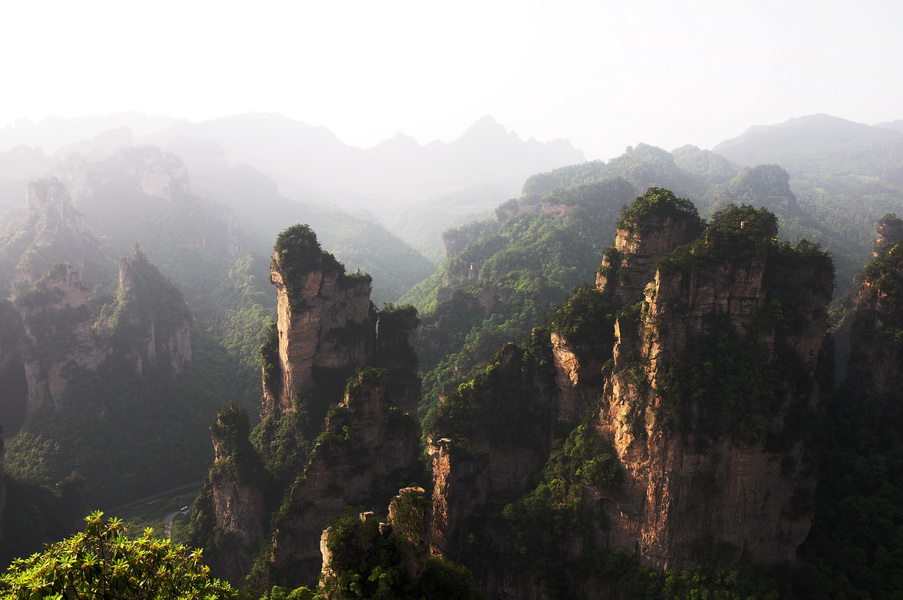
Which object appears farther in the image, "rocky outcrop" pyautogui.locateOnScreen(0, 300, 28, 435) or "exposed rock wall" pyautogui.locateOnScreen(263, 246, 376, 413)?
"rocky outcrop" pyautogui.locateOnScreen(0, 300, 28, 435)

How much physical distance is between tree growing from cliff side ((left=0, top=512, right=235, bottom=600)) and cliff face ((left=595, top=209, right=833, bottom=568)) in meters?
19.9

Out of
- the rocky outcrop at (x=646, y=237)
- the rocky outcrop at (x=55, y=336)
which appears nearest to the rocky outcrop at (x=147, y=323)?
the rocky outcrop at (x=55, y=336)

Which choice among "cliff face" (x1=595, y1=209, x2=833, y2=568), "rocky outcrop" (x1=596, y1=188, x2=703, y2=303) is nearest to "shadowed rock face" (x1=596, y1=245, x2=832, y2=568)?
"cliff face" (x1=595, y1=209, x2=833, y2=568)

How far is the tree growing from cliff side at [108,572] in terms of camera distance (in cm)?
1319

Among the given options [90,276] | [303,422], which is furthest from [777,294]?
[90,276]

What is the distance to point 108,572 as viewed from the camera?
1403 cm

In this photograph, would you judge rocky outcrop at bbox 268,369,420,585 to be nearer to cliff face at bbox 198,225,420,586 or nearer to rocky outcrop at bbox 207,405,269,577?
cliff face at bbox 198,225,420,586

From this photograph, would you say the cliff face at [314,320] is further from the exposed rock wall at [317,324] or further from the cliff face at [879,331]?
the cliff face at [879,331]

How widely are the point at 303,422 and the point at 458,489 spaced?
Answer: 1251 cm

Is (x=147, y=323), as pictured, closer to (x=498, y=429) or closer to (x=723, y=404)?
(x=498, y=429)

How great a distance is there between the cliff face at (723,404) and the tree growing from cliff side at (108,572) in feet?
65.2

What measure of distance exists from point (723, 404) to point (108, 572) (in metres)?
25.5

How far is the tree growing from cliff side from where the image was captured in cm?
1319

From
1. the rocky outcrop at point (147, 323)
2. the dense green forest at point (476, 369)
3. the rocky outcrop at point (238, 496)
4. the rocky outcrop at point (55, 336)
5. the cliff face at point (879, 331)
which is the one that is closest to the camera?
the dense green forest at point (476, 369)
